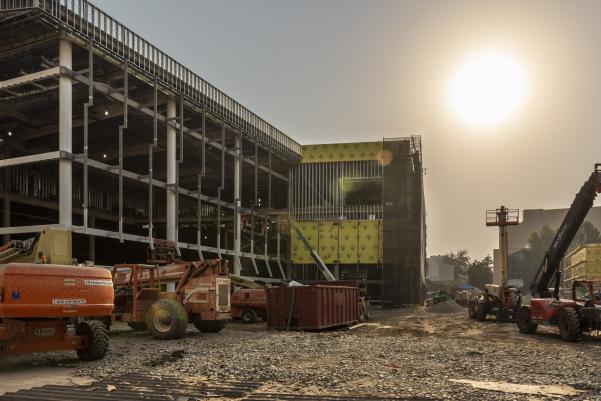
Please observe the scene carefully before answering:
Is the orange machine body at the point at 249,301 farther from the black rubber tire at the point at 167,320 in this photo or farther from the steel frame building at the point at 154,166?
the black rubber tire at the point at 167,320

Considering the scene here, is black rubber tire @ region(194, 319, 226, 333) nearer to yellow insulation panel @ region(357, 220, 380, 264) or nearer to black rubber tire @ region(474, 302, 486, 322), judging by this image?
black rubber tire @ region(474, 302, 486, 322)

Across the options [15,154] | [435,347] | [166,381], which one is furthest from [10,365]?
[15,154]

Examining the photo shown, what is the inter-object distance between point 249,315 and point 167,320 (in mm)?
9111

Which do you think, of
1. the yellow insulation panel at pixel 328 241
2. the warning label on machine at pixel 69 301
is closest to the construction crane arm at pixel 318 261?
the yellow insulation panel at pixel 328 241

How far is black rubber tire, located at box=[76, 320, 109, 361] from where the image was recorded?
40.6 feet

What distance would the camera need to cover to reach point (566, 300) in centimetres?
2012

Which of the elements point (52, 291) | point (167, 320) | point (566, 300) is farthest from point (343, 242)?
point (52, 291)

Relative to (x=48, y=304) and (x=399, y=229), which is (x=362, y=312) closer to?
(x=48, y=304)

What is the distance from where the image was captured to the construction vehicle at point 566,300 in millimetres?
18562

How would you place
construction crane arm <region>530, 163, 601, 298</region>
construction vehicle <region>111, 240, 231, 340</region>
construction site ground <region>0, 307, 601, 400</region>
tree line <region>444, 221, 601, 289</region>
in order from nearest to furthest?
1. construction site ground <region>0, 307, 601, 400</region>
2. construction vehicle <region>111, 240, 231, 340</region>
3. construction crane arm <region>530, 163, 601, 298</region>
4. tree line <region>444, 221, 601, 289</region>

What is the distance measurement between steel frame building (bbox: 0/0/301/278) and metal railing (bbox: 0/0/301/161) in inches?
2.3

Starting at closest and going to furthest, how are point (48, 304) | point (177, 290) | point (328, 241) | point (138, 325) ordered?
point (48, 304), point (177, 290), point (138, 325), point (328, 241)

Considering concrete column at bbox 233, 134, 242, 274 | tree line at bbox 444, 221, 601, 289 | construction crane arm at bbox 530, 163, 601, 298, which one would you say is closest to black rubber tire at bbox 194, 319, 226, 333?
construction crane arm at bbox 530, 163, 601, 298

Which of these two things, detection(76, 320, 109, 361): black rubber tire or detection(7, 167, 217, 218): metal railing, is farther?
detection(7, 167, 217, 218): metal railing
